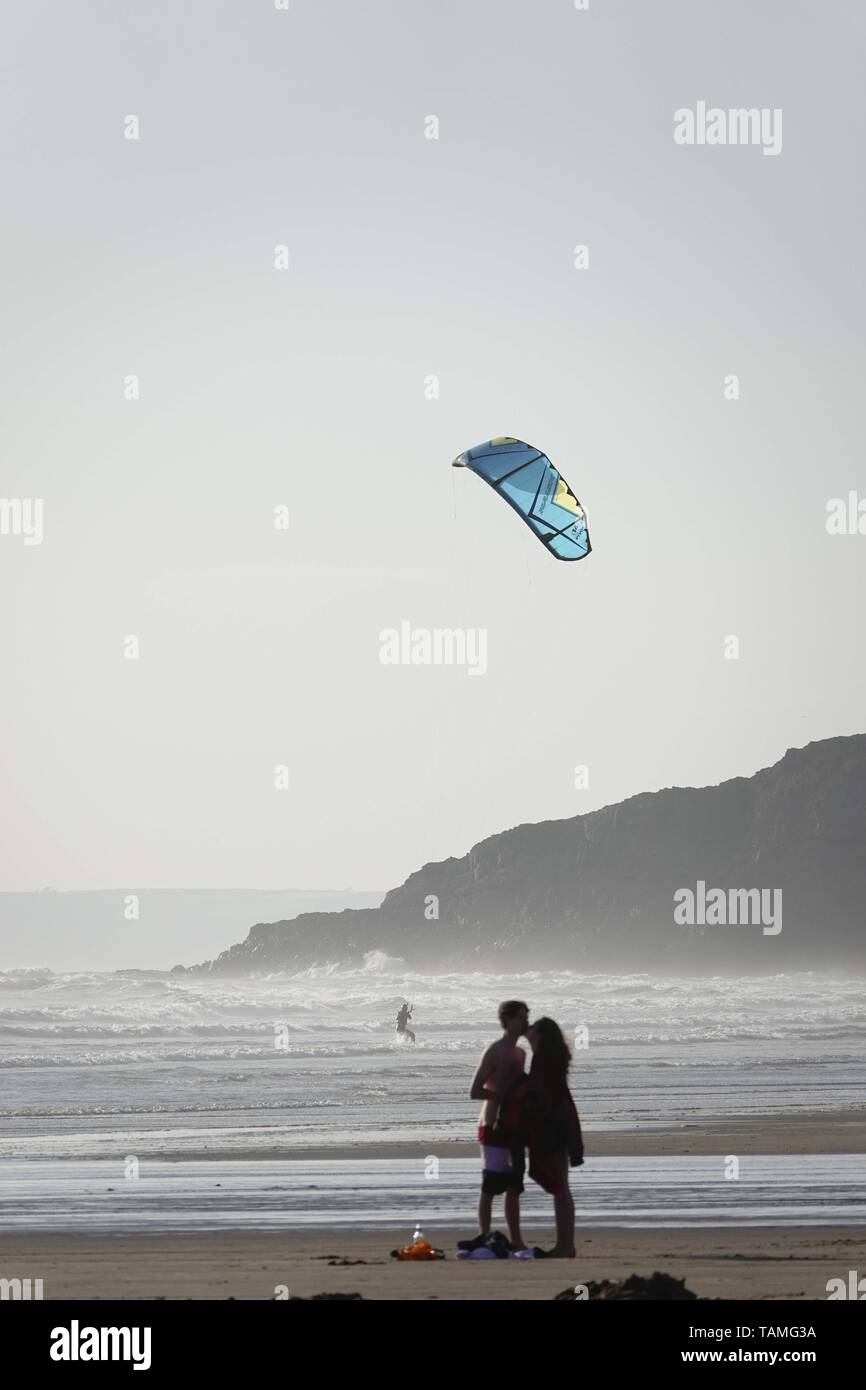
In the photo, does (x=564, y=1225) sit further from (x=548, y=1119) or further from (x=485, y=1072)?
(x=485, y=1072)

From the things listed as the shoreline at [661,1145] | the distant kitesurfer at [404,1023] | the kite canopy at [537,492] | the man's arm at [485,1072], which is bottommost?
the distant kitesurfer at [404,1023]

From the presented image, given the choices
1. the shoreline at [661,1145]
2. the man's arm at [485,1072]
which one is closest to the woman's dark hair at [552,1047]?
the man's arm at [485,1072]

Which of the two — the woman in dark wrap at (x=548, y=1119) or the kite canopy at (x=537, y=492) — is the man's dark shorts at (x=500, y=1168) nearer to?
the woman in dark wrap at (x=548, y=1119)

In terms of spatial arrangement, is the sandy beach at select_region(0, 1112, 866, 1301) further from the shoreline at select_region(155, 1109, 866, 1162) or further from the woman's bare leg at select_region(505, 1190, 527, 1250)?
the shoreline at select_region(155, 1109, 866, 1162)

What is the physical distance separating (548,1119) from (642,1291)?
6.66 feet

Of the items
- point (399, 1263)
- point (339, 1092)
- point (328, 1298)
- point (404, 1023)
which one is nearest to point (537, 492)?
point (339, 1092)

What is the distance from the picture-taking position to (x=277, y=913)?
13150 centimetres

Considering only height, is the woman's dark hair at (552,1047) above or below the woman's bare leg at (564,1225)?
above

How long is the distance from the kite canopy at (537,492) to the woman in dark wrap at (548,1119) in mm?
12907

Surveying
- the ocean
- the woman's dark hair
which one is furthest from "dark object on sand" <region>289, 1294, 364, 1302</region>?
the ocean

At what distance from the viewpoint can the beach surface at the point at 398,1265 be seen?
29.7 ft

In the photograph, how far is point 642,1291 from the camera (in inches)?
325

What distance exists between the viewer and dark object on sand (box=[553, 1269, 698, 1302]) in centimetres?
820

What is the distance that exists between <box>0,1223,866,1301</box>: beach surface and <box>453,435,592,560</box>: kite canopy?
40.5 ft
